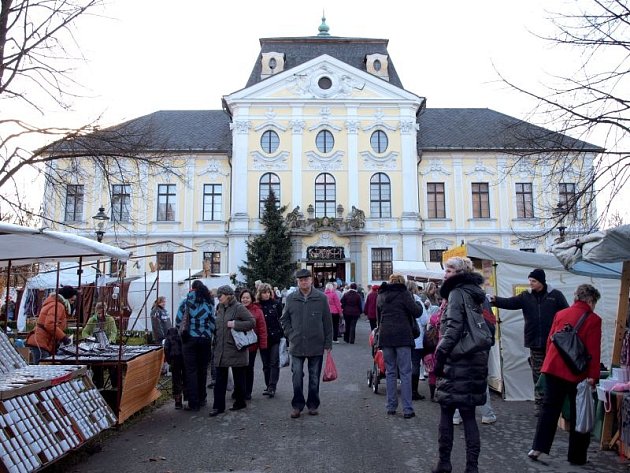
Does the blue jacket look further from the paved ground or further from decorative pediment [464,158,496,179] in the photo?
decorative pediment [464,158,496,179]

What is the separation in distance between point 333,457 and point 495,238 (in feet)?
93.9

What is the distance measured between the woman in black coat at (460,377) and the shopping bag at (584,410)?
1281mm

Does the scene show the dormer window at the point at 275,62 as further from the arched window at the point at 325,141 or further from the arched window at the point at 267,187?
the arched window at the point at 267,187

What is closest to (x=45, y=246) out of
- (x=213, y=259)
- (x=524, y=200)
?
(x=213, y=259)

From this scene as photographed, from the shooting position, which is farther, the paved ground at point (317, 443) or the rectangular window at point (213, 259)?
the rectangular window at point (213, 259)

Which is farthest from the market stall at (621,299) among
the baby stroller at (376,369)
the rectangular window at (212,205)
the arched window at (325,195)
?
the rectangular window at (212,205)

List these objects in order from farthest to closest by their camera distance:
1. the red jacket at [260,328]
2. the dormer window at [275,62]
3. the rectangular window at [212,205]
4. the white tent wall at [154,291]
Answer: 1. the dormer window at [275,62]
2. the rectangular window at [212,205]
3. the white tent wall at [154,291]
4. the red jacket at [260,328]

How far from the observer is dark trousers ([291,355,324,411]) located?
723 cm

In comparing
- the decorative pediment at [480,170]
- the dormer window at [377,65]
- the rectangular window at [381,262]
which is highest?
the dormer window at [377,65]

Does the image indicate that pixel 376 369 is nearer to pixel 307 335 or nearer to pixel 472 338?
pixel 307 335

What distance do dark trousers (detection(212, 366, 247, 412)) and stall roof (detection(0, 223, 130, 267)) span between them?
2.14 meters

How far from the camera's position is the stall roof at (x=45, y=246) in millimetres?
5507

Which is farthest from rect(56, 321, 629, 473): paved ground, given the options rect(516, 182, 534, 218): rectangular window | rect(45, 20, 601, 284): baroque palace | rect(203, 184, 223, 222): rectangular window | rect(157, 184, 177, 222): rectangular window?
rect(516, 182, 534, 218): rectangular window

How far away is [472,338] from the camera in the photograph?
4828 mm
